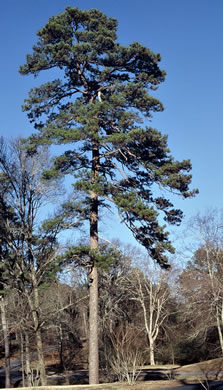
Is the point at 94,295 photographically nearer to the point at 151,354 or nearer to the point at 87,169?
the point at 87,169

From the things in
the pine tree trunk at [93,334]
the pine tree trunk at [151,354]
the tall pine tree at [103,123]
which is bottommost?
the pine tree trunk at [151,354]

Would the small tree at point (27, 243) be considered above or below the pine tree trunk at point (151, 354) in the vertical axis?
above

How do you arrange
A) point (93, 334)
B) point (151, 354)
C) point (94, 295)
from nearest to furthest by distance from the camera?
A: point (93, 334)
point (94, 295)
point (151, 354)

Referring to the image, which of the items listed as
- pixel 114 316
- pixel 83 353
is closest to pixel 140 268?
pixel 114 316

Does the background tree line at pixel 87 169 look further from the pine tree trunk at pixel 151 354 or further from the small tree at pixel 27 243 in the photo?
the pine tree trunk at pixel 151 354

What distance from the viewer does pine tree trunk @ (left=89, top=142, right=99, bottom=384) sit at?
15203 millimetres

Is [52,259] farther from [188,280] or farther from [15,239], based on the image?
[188,280]

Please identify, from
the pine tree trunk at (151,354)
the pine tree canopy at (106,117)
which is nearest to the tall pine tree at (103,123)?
the pine tree canopy at (106,117)

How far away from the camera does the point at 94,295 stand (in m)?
15.8

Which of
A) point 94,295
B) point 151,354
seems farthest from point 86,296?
point 151,354

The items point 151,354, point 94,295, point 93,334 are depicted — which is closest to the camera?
point 93,334

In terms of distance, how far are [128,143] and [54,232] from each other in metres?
4.66

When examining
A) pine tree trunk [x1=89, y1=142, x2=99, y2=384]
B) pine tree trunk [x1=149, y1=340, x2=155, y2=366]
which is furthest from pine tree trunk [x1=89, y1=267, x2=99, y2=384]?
pine tree trunk [x1=149, y1=340, x2=155, y2=366]

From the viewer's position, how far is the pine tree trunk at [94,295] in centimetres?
1520
